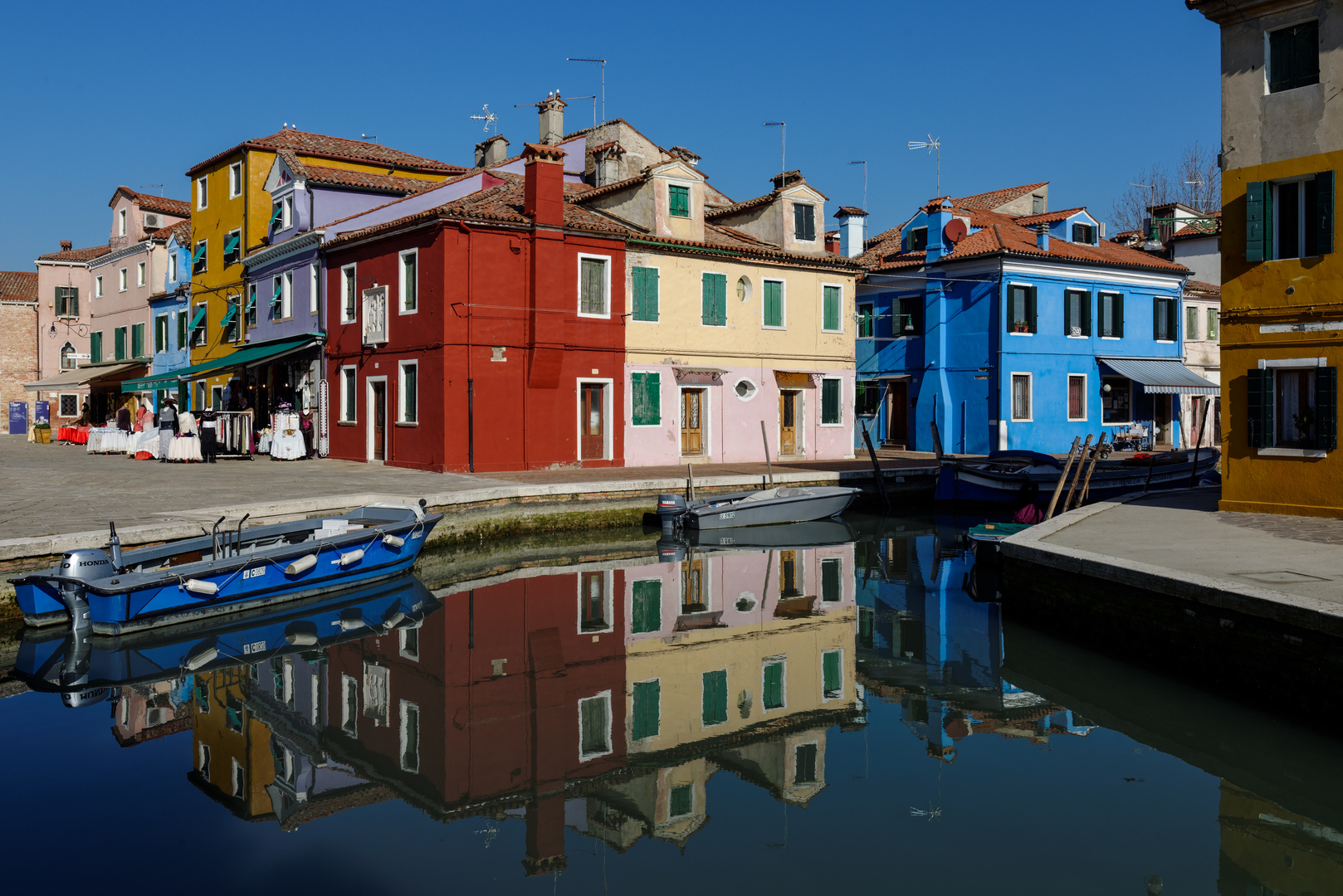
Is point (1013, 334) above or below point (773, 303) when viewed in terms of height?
below

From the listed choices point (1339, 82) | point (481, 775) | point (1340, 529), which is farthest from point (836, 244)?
point (481, 775)

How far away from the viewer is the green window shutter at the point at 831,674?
991 cm

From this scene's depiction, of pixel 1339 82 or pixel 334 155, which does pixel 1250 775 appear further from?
pixel 334 155

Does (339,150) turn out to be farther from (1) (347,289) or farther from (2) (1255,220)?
(2) (1255,220)

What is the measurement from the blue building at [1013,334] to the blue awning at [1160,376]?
5 cm

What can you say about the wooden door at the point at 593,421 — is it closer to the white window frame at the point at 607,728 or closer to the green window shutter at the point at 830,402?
the green window shutter at the point at 830,402

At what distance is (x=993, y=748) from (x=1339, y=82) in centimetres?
1121

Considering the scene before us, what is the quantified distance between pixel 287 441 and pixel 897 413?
62.6 feet

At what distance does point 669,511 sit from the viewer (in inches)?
749

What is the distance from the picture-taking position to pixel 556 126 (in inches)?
1265

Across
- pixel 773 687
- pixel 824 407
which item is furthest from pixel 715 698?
pixel 824 407

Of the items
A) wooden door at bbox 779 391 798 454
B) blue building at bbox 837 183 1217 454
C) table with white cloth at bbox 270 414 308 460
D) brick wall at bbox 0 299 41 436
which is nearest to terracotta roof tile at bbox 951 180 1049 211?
blue building at bbox 837 183 1217 454

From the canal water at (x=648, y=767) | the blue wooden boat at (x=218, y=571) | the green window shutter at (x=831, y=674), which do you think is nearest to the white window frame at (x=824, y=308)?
the blue wooden boat at (x=218, y=571)

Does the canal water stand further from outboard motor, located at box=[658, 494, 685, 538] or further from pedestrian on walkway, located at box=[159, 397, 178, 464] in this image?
pedestrian on walkway, located at box=[159, 397, 178, 464]
